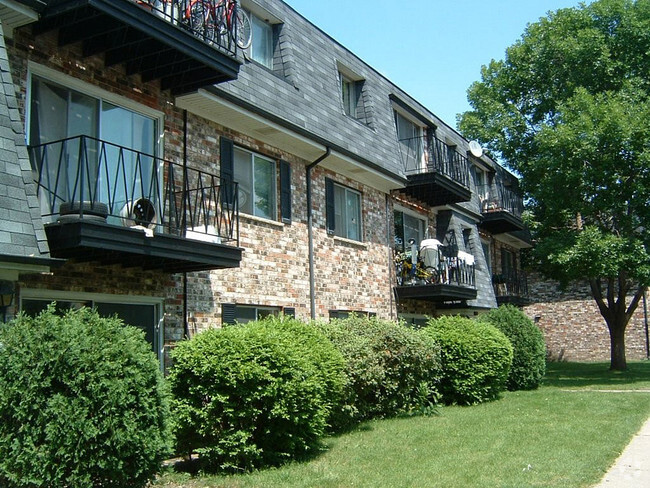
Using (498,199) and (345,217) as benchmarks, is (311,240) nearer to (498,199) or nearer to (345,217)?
(345,217)

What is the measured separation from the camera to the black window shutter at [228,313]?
446 inches

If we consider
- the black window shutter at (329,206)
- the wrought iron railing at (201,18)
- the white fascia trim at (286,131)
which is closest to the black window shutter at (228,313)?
the white fascia trim at (286,131)

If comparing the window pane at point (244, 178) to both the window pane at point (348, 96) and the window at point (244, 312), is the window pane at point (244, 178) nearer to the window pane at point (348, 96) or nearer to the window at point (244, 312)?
the window at point (244, 312)

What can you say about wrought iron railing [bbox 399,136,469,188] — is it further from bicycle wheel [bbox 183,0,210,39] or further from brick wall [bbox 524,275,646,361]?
brick wall [bbox 524,275,646,361]

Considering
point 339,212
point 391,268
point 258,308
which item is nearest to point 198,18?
point 258,308

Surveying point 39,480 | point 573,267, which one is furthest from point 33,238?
point 573,267

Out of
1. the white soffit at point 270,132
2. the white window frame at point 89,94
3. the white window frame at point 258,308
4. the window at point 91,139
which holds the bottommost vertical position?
the white window frame at point 258,308

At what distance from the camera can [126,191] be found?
9352 mm

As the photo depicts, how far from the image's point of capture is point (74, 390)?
5891 millimetres

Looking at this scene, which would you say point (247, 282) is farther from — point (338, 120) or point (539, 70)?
point (539, 70)

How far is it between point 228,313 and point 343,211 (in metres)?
5.32

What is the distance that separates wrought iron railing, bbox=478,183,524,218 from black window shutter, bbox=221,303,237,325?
52.6 ft

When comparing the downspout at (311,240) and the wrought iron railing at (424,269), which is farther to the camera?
the wrought iron railing at (424,269)

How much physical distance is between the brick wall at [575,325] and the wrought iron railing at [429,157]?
13.9 metres
